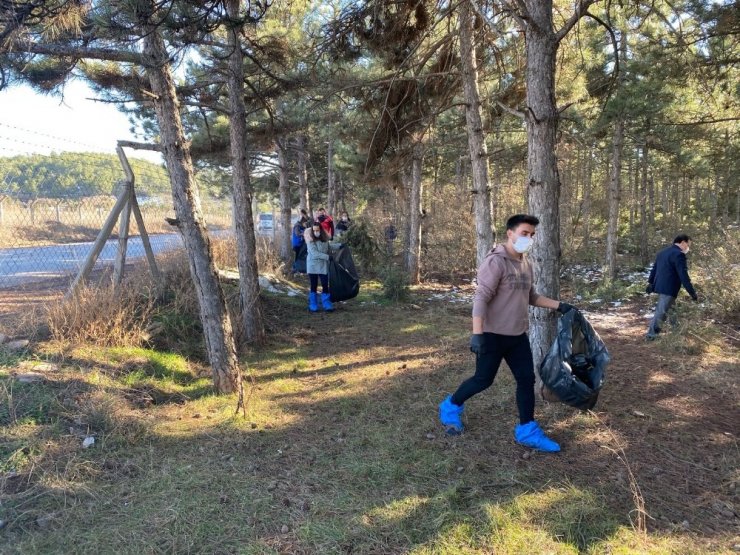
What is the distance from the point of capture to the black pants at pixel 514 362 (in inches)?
131

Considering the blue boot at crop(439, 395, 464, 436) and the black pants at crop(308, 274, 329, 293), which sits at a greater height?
the black pants at crop(308, 274, 329, 293)

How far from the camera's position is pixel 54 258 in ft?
24.6

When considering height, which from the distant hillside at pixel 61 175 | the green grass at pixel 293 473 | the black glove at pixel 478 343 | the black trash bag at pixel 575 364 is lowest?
the green grass at pixel 293 473

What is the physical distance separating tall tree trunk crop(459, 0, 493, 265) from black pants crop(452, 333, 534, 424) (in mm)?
3111

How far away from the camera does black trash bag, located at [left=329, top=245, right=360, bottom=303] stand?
830 cm

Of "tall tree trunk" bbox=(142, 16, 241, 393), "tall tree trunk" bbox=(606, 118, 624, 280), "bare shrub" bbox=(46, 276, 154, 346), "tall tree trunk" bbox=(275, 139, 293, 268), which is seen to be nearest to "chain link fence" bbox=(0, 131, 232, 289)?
"bare shrub" bbox=(46, 276, 154, 346)

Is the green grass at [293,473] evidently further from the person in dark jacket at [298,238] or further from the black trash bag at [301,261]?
the person in dark jacket at [298,238]

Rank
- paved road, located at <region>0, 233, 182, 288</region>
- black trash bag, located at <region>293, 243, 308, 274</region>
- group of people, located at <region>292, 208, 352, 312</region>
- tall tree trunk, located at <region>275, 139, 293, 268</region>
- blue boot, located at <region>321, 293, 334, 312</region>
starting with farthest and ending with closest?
tall tree trunk, located at <region>275, 139, 293, 268</region>, black trash bag, located at <region>293, 243, 308, 274</region>, blue boot, located at <region>321, 293, 334, 312</region>, group of people, located at <region>292, 208, 352, 312</region>, paved road, located at <region>0, 233, 182, 288</region>

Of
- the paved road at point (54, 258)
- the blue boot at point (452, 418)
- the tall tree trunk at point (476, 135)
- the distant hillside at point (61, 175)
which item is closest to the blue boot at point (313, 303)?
the paved road at point (54, 258)

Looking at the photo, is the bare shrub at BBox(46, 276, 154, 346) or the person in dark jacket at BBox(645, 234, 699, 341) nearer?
the bare shrub at BBox(46, 276, 154, 346)

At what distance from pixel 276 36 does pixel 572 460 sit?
6.73 meters

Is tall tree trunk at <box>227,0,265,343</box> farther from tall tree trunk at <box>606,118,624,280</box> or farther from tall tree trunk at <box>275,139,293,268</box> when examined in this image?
tall tree trunk at <box>606,118,624,280</box>

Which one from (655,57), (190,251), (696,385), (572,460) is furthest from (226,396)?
(655,57)

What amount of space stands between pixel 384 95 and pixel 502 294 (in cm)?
478
